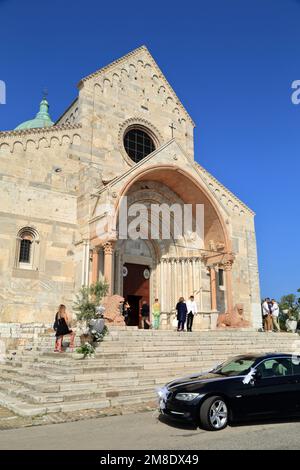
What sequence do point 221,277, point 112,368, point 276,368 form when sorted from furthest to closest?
point 221,277 < point 112,368 < point 276,368

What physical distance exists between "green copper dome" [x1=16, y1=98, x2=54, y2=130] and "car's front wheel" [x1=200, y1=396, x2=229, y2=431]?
30.9 m

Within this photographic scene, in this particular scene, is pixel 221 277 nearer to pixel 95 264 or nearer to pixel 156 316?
pixel 156 316

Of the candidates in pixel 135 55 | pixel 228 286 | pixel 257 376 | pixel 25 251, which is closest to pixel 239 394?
pixel 257 376


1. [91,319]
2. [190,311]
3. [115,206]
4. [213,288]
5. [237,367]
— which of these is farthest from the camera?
[213,288]

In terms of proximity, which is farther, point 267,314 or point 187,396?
point 267,314

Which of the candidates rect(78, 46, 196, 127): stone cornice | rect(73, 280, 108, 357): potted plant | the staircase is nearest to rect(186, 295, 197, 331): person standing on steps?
the staircase

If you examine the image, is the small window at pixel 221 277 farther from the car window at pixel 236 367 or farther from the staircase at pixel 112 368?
the car window at pixel 236 367

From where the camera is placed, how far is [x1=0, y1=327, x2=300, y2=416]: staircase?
29.9 feet

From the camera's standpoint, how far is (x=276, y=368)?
801 centimetres

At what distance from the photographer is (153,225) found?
2219cm

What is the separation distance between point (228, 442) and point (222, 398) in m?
1.11

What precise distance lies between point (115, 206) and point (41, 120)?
21477mm
